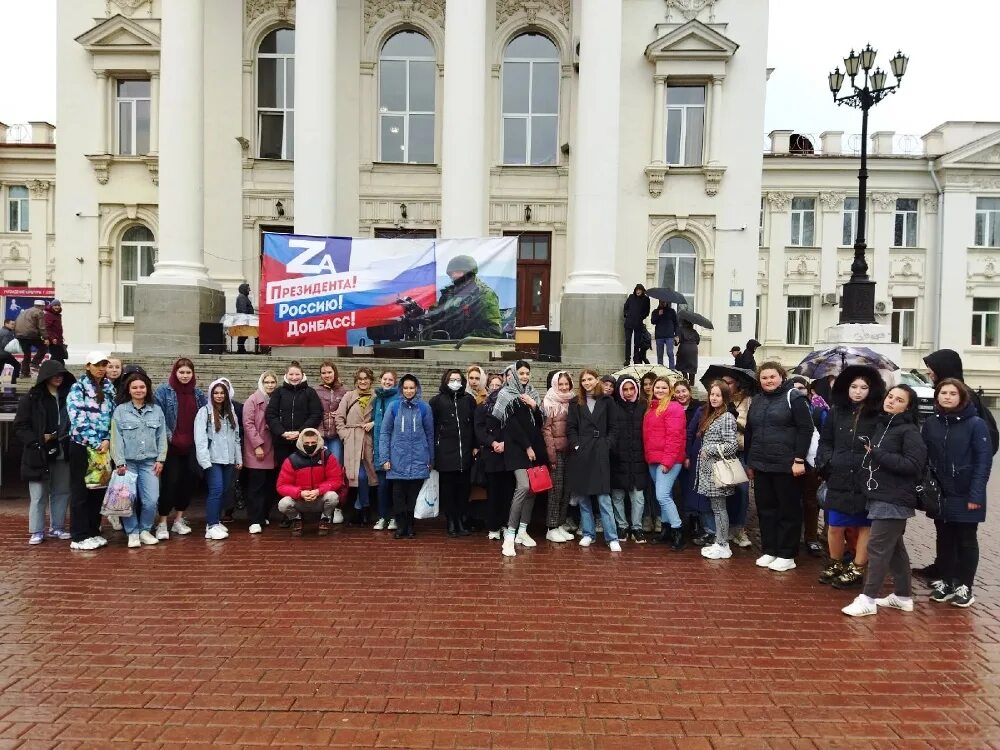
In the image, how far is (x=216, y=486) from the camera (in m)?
7.84

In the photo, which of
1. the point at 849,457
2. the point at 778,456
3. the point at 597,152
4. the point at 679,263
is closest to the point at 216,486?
the point at 778,456

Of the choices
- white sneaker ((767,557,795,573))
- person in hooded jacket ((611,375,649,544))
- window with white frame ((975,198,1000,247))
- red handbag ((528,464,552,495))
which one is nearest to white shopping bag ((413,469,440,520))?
red handbag ((528,464,552,495))

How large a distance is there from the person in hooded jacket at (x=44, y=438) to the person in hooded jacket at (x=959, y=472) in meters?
8.74

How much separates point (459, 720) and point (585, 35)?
15726 millimetres

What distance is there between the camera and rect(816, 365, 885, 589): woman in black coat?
20.3ft

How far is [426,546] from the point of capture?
763 centimetres

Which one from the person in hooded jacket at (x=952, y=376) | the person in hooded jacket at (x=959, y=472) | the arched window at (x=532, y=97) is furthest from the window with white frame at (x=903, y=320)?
the person in hooded jacket at (x=959, y=472)

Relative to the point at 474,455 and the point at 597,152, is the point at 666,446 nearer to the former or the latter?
the point at 474,455

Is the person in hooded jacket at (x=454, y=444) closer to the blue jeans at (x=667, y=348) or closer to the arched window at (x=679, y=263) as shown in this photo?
the blue jeans at (x=667, y=348)

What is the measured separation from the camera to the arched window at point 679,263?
19875 mm

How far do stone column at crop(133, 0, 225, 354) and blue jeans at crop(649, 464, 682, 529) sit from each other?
11.8 m

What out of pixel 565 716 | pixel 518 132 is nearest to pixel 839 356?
pixel 565 716

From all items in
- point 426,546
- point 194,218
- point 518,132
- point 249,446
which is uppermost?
point 518,132

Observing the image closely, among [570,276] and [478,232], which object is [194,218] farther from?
[570,276]
